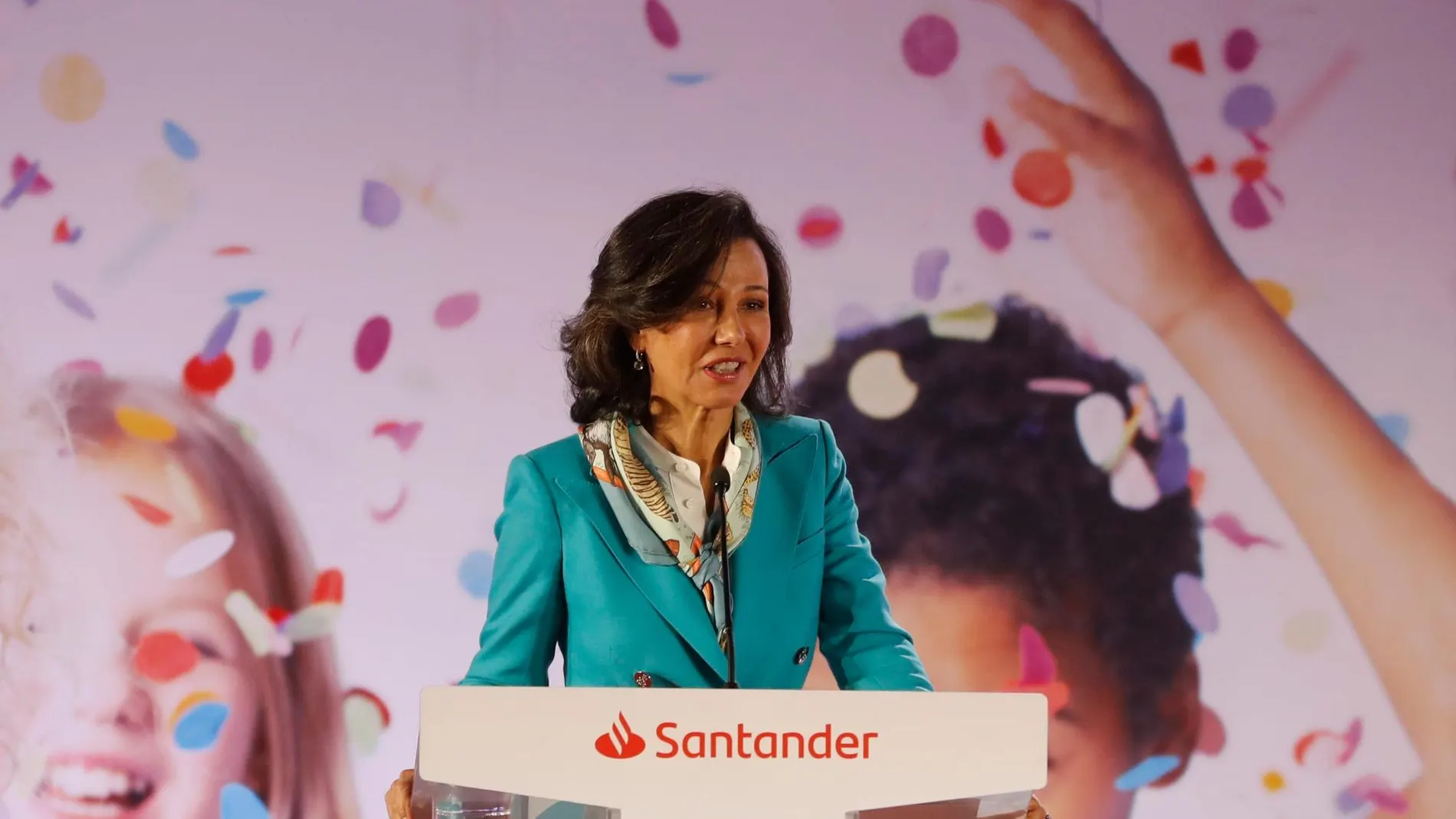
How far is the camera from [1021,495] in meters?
2.94

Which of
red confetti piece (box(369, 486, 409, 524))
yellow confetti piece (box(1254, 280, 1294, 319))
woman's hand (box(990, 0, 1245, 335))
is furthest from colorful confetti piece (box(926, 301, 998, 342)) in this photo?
red confetti piece (box(369, 486, 409, 524))

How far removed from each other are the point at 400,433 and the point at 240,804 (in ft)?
2.73

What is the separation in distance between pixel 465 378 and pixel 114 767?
1.06 meters

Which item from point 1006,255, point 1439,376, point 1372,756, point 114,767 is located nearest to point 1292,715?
point 1372,756

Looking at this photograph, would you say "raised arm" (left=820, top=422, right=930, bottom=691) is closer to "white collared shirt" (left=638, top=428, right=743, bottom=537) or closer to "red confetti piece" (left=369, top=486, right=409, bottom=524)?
"white collared shirt" (left=638, top=428, right=743, bottom=537)

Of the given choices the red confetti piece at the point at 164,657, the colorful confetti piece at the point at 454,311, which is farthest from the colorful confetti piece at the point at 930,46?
the red confetti piece at the point at 164,657

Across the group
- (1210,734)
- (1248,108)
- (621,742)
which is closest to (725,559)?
(621,742)

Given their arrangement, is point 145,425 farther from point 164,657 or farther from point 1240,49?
point 1240,49

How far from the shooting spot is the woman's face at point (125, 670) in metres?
2.64

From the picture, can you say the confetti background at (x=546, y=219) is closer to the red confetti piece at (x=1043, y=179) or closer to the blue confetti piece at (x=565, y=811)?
the red confetti piece at (x=1043, y=179)

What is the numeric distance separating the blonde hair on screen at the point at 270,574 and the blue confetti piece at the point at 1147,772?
168 cm

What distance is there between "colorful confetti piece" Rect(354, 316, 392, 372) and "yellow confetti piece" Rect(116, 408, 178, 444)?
0.40 metres

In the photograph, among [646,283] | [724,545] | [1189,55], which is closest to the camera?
[724,545]

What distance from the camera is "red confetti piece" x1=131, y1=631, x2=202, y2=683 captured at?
8.74 feet
